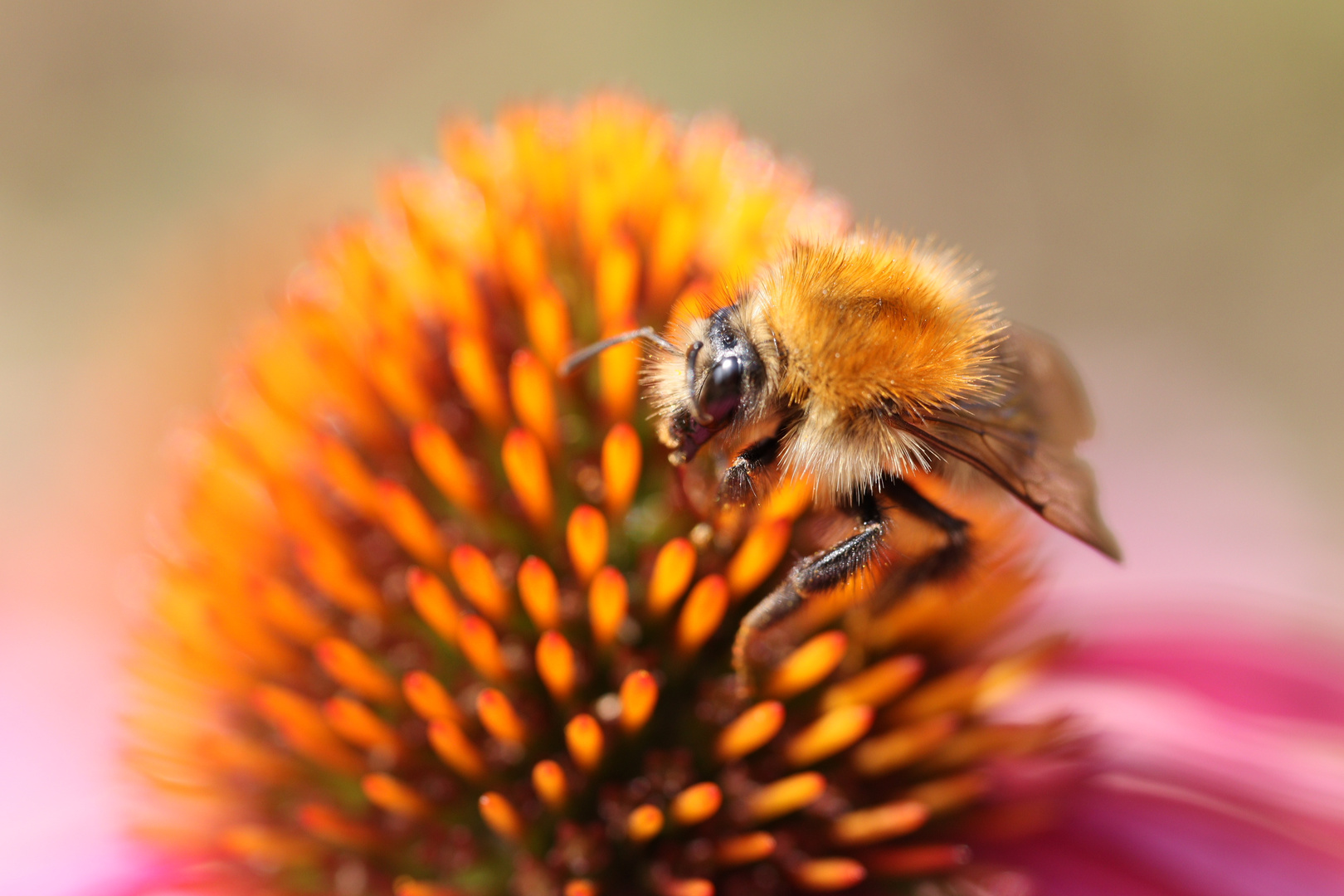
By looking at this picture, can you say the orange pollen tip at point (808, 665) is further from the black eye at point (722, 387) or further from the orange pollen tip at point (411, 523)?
the orange pollen tip at point (411, 523)

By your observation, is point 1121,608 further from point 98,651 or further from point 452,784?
point 98,651

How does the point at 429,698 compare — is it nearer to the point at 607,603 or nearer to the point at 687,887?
the point at 607,603

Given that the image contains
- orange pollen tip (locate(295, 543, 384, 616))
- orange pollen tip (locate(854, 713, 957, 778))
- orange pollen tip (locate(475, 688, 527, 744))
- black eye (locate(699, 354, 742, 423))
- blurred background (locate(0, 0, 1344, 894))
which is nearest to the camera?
black eye (locate(699, 354, 742, 423))

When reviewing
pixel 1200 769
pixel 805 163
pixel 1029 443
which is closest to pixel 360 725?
pixel 1029 443

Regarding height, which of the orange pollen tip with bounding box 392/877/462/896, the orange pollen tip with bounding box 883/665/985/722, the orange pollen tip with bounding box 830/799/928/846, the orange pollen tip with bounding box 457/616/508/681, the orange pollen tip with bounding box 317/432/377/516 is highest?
the orange pollen tip with bounding box 317/432/377/516

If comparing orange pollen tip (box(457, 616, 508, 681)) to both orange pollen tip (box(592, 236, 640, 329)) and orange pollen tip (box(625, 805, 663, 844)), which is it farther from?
orange pollen tip (box(592, 236, 640, 329))

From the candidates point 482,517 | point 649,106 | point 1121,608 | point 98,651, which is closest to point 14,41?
point 98,651

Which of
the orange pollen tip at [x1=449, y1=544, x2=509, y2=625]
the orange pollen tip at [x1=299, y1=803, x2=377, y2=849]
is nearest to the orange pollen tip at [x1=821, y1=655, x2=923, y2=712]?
the orange pollen tip at [x1=449, y1=544, x2=509, y2=625]
